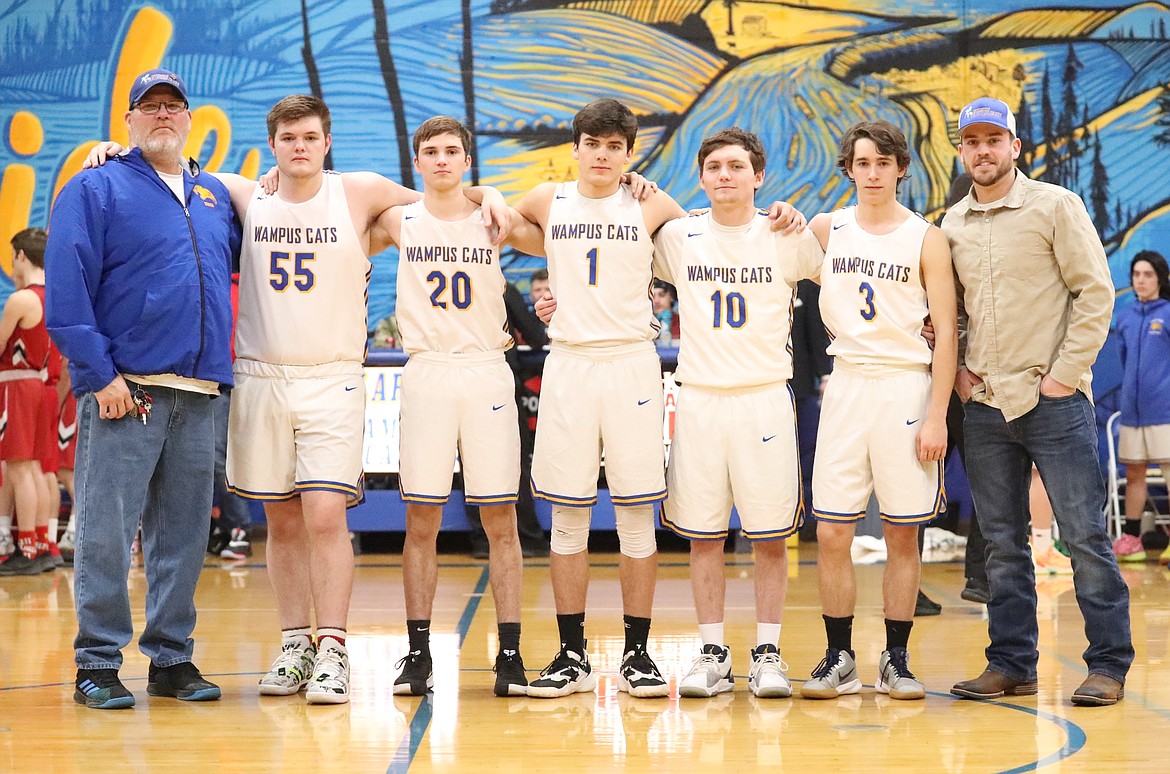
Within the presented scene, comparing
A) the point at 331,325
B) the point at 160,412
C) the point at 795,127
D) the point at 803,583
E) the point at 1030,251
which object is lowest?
the point at 803,583

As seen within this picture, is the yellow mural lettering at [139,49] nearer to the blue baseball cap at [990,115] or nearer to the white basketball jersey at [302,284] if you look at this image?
the white basketball jersey at [302,284]

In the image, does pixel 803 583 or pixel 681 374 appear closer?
pixel 681 374

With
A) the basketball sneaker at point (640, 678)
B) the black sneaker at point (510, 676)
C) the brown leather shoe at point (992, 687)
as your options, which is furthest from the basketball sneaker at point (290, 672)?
the brown leather shoe at point (992, 687)

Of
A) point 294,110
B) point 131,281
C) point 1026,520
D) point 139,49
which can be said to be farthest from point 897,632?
point 139,49

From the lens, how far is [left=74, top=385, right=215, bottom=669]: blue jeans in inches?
175

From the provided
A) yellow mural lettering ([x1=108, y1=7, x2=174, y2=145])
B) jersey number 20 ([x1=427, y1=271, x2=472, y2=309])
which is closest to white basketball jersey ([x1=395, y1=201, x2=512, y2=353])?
jersey number 20 ([x1=427, y1=271, x2=472, y2=309])

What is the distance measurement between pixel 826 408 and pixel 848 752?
1331 mm

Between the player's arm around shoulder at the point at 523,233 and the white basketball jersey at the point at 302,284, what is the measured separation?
1.87 ft

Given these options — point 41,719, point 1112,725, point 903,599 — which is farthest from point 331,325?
point 1112,725

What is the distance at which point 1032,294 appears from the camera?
454 centimetres

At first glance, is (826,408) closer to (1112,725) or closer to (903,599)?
(903,599)

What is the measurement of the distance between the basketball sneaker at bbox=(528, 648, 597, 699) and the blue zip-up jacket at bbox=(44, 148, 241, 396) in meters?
1.57

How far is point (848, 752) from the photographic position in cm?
382

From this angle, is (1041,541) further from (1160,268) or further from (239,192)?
(239,192)
